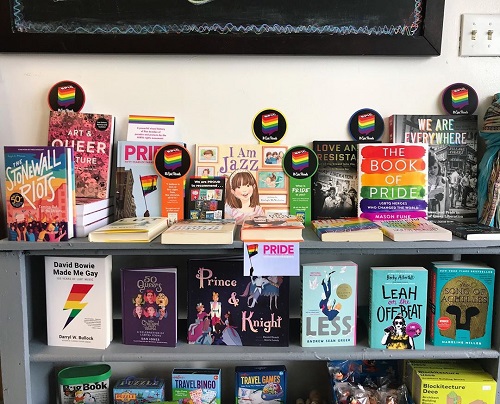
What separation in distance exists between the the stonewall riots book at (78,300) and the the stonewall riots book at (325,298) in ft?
1.74

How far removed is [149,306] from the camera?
1.22 metres

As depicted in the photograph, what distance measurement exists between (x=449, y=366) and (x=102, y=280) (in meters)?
0.99

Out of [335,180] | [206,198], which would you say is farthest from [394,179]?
[206,198]

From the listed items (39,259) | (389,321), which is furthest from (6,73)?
(389,321)

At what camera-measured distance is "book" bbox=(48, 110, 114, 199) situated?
132cm

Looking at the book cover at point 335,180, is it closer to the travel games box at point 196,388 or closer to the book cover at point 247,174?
the book cover at point 247,174

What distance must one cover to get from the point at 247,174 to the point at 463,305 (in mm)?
696

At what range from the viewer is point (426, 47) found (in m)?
1.31

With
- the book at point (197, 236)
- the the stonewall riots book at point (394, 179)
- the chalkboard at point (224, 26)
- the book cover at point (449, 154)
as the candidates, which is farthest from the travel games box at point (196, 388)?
the chalkboard at point (224, 26)

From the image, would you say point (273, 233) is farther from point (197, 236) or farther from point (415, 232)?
point (415, 232)

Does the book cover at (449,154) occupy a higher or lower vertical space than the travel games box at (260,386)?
higher

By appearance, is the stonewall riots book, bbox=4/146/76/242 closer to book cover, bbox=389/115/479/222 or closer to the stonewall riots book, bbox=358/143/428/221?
the stonewall riots book, bbox=358/143/428/221

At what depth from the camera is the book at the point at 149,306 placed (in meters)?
1.21

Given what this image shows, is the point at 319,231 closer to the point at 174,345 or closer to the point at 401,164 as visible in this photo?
the point at 401,164
